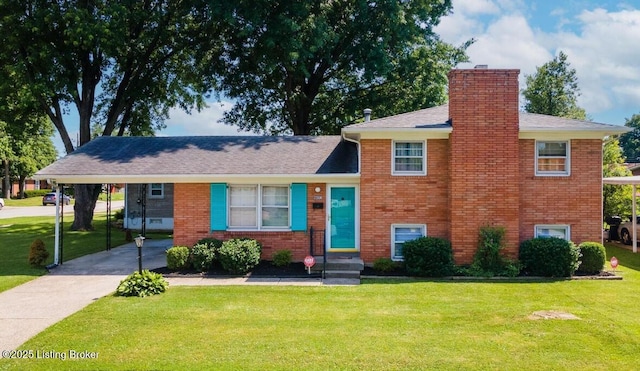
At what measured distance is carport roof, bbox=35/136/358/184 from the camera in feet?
42.5

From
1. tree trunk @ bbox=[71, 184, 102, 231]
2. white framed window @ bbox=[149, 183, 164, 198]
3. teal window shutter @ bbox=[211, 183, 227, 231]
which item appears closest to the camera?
teal window shutter @ bbox=[211, 183, 227, 231]

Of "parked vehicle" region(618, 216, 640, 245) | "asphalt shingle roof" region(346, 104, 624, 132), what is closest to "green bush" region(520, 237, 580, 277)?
"asphalt shingle roof" region(346, 104, 624, 132)

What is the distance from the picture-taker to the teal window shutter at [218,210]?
13320 millimetres

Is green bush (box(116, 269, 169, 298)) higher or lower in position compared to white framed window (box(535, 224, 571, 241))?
lower

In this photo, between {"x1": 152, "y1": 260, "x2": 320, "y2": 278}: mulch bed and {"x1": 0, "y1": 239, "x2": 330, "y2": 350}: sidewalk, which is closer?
{"x1": 0, "y1": 239, "x2": 330, "y2": 350}: sidewalk

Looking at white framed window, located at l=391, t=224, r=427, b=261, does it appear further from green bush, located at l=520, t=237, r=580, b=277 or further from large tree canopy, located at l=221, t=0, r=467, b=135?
large tree canopy, located at l=221, t=0, r=467, b=135

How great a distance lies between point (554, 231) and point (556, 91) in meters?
22.0

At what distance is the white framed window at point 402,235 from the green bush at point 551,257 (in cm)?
298

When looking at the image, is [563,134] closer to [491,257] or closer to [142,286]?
[491,257]

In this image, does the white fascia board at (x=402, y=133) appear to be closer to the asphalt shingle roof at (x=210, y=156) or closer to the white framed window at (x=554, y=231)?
the asphalt shingle roof at (x=210, y=156)

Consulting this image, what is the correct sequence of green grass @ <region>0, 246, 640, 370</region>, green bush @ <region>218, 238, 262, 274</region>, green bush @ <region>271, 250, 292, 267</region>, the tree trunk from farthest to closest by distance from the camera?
the tree trunk, green bush @ <region>271, 250, 292, 267</region>, green bush @ <region>218, 238, 262, 274</region>, green grass @ <region>0, 246, 640, 370</region>

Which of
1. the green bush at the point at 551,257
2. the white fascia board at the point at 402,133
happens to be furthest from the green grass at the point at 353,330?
the white fascia board at the point at 402,133

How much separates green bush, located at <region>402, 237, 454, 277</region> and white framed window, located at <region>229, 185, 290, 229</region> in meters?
4.05

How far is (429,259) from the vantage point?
458 inches
